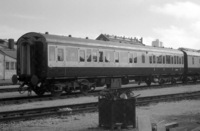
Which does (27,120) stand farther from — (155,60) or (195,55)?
(195,55)

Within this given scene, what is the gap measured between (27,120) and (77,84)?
8.74 metres

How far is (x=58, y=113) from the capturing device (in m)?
11.5

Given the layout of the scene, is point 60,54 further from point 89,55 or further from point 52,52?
point 89,55

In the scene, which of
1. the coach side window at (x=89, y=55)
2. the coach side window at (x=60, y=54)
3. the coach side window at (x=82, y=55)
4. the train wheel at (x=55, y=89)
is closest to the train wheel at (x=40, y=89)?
the train wheel at (x=55, y=89)

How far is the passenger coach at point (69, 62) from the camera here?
57.7ft

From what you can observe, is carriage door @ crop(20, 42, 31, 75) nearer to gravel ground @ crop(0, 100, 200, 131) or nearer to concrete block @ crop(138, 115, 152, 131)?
gravel ground @ crop(0, 100, 200, 131)

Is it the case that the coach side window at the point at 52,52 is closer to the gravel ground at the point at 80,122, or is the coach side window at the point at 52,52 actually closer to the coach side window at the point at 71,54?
the coach side window at the point at 71,54

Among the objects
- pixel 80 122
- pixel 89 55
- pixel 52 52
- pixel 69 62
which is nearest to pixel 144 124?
pixel 80 122

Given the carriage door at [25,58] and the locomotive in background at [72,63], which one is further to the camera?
the carriage door at [25,58]

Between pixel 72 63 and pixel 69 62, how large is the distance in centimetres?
25

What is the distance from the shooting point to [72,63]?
61.3 feet

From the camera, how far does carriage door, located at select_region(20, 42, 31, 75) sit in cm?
1816

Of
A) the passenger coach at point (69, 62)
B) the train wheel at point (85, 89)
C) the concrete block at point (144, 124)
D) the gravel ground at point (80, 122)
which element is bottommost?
the gravel ground at point (80, 122)

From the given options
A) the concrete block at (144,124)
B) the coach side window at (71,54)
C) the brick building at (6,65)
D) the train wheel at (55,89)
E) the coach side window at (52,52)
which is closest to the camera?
the concrete block at (144,124)
